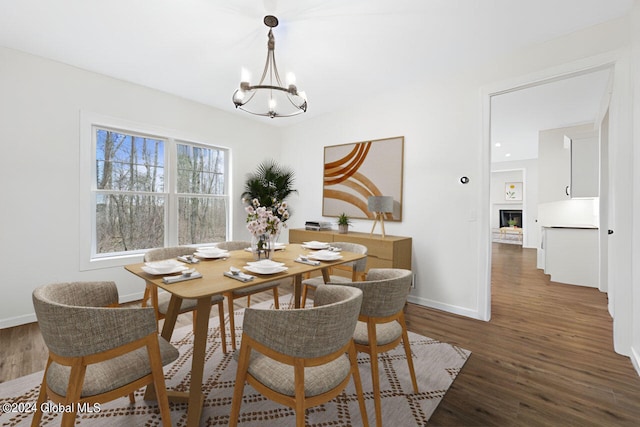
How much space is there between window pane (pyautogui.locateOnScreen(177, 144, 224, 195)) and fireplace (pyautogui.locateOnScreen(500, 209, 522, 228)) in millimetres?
9909

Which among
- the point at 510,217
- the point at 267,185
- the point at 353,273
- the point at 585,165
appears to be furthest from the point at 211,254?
the point at 510,217

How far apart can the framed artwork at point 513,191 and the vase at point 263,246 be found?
35.2 ft

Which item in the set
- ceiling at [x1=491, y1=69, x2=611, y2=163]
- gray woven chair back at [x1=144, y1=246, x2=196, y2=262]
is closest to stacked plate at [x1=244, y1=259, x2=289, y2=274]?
gray woven chair back at [x1=144, y1=246, x2=196, y2=262]

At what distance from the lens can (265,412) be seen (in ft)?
5.55

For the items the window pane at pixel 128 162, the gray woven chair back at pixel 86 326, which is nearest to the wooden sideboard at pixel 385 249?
the gray woven chair back at pixel 86 326

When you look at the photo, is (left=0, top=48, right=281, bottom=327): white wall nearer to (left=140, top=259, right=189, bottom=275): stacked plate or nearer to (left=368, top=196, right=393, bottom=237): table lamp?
(left=140, top=259, right=189, bottom=275): stacked plate

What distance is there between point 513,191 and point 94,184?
11.6 m

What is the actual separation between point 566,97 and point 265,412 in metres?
5.31

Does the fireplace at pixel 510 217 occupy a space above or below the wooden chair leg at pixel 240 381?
above

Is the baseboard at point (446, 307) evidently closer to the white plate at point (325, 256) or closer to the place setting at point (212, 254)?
the white plate at point (325, 256)

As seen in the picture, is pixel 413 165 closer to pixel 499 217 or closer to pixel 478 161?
pixel 478 161

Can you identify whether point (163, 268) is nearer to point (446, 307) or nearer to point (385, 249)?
point (385, 249)

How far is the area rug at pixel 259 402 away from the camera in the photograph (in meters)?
1.62

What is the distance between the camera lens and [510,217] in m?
10.2
